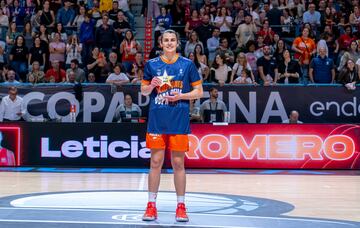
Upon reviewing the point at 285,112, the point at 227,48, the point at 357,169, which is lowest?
the point at 357,169

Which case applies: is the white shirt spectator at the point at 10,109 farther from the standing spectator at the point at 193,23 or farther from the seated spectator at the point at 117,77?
the standing spectator at the point at 193,23

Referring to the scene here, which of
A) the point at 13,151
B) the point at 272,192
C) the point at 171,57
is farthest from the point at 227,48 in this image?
the point at 171,57

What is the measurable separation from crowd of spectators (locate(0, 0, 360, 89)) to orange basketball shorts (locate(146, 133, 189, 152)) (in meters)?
9.43

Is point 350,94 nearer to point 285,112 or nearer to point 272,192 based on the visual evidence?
point 285,112

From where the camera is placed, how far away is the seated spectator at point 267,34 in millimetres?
20984

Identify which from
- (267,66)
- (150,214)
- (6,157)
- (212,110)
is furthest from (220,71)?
(150,214)

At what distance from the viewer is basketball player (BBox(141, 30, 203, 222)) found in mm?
9008

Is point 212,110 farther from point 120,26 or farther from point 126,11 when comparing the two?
point 126,11

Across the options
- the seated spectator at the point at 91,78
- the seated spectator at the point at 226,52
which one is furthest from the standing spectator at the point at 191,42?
the seated spectator at the point at 91,78

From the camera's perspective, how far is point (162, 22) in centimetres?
2216

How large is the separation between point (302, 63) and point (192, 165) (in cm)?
503

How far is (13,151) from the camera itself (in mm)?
17266

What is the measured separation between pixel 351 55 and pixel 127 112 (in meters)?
6.30

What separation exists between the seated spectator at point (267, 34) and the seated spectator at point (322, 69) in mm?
1931
